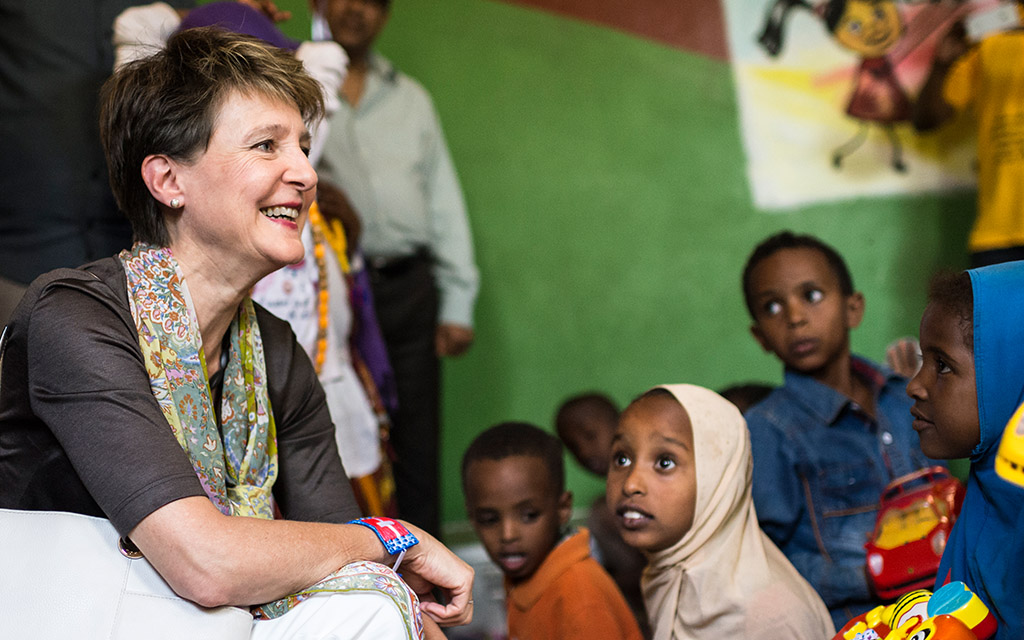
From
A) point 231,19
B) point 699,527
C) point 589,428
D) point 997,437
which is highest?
point 231,19

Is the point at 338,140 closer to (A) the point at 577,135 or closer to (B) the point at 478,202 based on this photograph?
(B) the point at 478,202

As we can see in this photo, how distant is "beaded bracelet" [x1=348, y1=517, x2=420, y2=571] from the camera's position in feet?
5.82

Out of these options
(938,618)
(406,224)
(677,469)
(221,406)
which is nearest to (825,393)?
(677,469)

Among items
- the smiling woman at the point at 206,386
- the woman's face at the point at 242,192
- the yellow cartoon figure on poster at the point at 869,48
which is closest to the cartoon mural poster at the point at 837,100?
the yellow cartoon figure on poster at the point at 869,48

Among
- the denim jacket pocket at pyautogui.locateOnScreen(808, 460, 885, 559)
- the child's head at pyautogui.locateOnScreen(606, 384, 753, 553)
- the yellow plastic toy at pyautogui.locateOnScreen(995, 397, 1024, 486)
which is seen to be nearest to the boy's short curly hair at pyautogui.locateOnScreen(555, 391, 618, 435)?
the denim jacket pocket at pyautogui.locateOnScreen(808, 460, 885, 559)

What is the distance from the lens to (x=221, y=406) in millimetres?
1875

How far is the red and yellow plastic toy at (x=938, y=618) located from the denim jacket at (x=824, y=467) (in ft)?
2.46

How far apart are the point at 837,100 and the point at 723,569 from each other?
3.16 meters

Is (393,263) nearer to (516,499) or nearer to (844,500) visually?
(516,499)

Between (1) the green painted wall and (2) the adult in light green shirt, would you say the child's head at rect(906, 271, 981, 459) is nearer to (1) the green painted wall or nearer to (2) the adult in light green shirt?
(2) the adult in light green shirt

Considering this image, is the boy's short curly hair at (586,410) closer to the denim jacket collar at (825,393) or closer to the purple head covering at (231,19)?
the denim jacket collar at (825,393)

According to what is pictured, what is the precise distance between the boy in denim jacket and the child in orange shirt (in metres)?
0.49

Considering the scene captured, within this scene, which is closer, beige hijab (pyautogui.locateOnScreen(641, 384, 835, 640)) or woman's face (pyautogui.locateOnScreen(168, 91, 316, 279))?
woman's face (pyautogui.locateOnScreen(168, 91, 316, 279))

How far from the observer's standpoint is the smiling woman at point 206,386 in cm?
154
